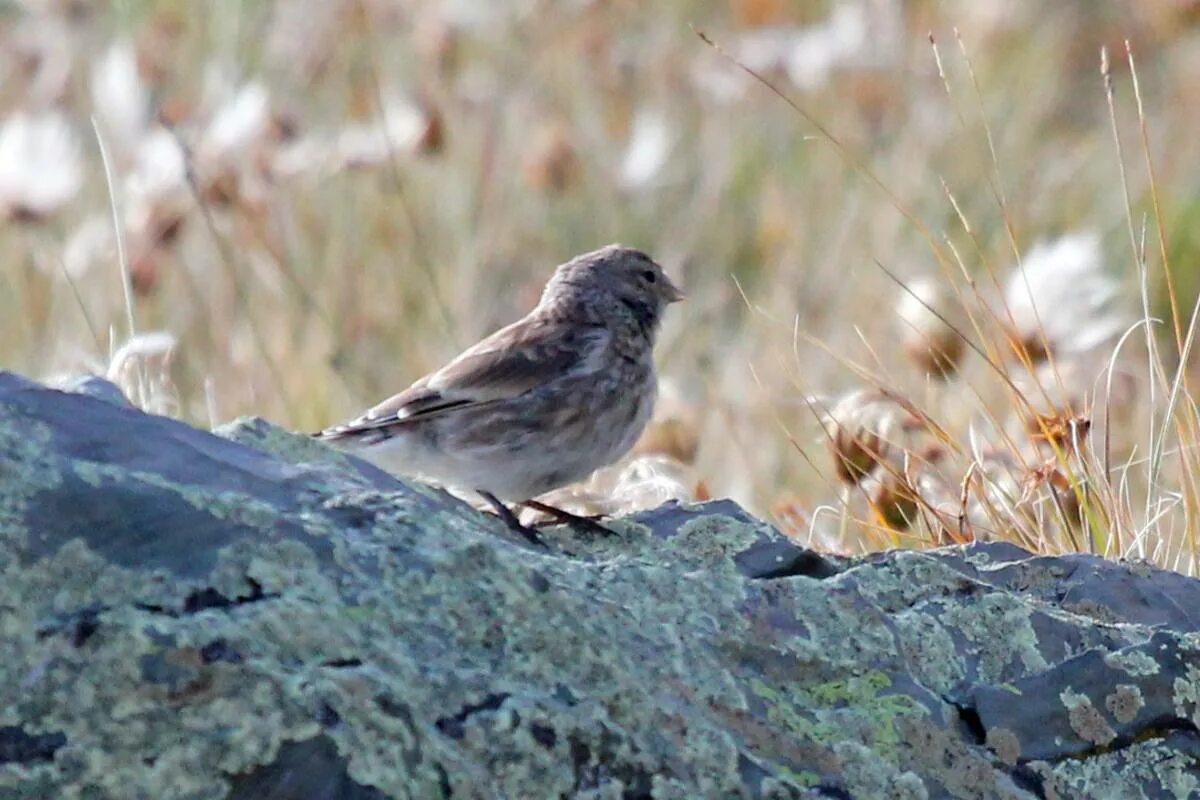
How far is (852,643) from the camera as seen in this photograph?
228cm

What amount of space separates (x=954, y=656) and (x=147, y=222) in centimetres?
377

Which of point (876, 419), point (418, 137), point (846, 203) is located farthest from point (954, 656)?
point (846, 203)

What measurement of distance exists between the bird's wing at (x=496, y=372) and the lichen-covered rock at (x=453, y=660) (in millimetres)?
1866

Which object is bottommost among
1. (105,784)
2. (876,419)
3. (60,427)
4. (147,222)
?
(105,784)

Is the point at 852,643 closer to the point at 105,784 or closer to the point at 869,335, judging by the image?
the point at 105,784

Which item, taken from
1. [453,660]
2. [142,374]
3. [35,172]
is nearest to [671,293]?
[142,374]

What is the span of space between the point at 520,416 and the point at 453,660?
237 centimetres

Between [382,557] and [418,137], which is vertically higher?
[418,137]

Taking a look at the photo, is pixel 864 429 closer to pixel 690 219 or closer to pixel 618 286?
pixel 618 286

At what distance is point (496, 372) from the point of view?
4512 millimetres

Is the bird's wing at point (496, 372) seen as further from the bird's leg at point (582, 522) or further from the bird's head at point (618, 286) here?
the bird's leg at point (582, 522)

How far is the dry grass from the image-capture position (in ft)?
13.5

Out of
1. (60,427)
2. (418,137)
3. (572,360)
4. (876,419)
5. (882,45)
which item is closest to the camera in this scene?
(60,427)

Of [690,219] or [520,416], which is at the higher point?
[690,219]
